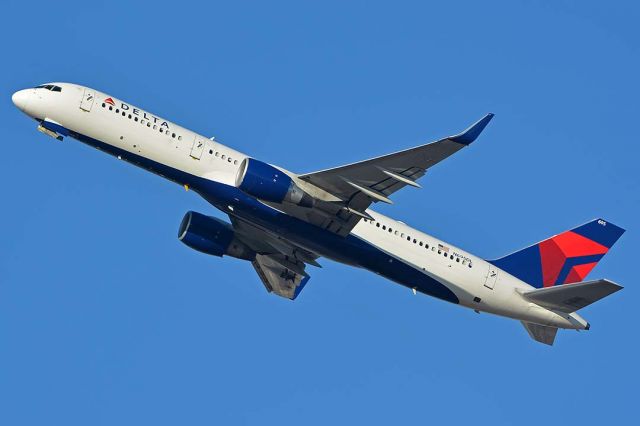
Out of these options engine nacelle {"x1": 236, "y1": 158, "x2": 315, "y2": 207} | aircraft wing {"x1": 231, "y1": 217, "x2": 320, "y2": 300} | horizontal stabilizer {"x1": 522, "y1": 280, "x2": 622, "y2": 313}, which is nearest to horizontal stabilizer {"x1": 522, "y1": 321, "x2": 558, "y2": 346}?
horizontal stabilizer {"x1": 522, "y1": 280, "x2": 622, "y2": 313}

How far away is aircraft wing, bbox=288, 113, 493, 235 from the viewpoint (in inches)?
1826

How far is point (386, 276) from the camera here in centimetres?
5456

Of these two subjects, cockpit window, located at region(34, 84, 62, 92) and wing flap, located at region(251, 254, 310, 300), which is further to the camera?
wing flap, located at region(251, 254, 310, 300)

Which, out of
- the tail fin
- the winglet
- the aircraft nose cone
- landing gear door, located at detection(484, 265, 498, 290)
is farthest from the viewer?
the tail fin

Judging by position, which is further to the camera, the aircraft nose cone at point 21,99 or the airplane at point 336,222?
the aircraft nose cone at point 21,99

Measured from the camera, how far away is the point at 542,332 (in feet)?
186

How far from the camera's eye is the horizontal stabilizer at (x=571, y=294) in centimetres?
5081

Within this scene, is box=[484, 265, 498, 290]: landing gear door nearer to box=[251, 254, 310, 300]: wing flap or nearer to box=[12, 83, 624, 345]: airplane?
box=[12, 83, 624, 345]: airplane

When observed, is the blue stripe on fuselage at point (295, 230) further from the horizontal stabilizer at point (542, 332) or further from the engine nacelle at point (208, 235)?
the horizontal stabilizer at point (542, 332)

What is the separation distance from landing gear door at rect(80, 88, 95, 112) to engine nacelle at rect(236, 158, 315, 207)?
26.1 feet

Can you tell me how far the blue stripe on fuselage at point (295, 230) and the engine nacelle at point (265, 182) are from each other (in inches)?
52.9

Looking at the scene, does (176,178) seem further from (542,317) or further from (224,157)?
(542,317)

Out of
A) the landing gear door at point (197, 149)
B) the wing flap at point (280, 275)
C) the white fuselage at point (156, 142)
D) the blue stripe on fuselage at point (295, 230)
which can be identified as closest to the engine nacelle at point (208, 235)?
the wing flap at point (280, 275)

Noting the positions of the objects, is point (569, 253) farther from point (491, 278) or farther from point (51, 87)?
point (51, 87)
